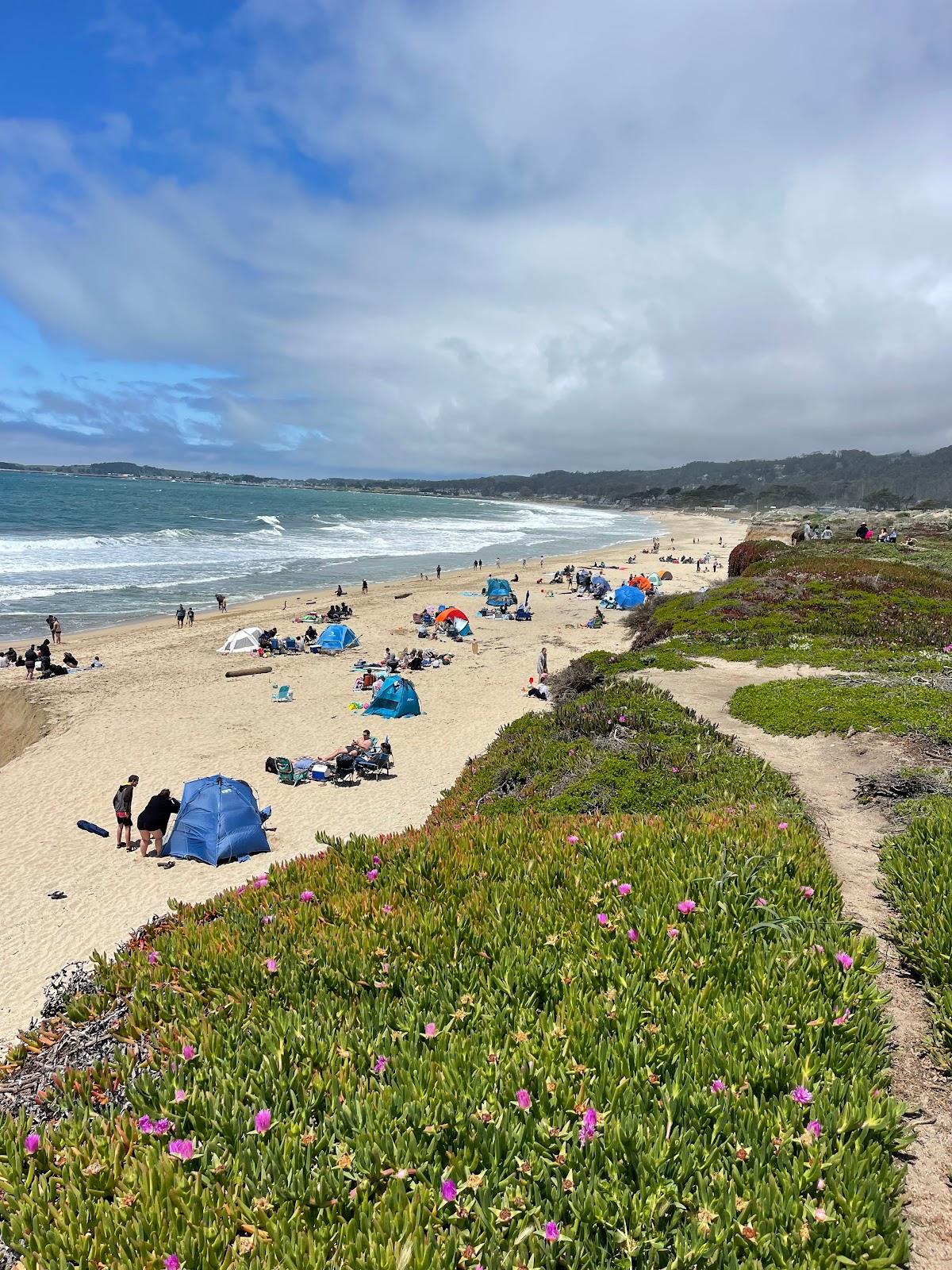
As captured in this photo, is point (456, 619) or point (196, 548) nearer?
point (456, 619)

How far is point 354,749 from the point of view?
57.5 feet

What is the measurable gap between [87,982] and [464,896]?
9.66 feet

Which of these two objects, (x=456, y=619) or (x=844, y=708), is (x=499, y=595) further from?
(x=844, y=708)

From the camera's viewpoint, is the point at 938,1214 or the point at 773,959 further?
the point at 773,959

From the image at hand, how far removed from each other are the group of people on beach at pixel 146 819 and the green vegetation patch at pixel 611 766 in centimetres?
624

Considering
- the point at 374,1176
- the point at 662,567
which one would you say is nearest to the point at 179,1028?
the point at 374,1176

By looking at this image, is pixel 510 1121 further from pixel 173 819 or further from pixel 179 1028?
pixel 173 819

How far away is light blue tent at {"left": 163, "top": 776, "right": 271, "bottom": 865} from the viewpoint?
524 inches

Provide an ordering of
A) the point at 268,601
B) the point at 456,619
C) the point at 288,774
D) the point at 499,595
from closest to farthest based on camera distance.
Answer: the point at 288,774, the point at 456,619, the point at 499,595, the point at 268,601

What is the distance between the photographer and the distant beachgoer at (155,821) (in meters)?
13.4

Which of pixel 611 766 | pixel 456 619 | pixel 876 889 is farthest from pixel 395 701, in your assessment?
pixel 876 889

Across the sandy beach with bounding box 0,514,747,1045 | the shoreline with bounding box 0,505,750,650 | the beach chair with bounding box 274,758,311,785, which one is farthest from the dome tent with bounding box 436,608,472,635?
the beach chair with bounding box 274,758,311,785

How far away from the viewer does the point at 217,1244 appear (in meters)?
2.71

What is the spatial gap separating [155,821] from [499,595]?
29.9 m
